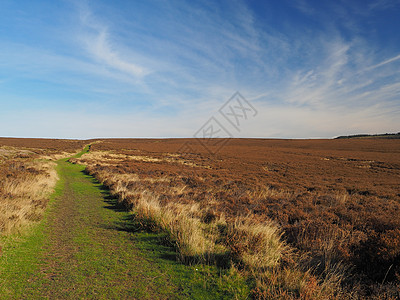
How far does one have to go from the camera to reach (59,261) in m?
4.80

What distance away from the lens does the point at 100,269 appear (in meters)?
4.55

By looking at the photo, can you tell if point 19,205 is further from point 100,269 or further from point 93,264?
point 100,269

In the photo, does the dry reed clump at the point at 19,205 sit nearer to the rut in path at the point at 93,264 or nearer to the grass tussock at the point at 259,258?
Result: the rut in path at the point at 93,264

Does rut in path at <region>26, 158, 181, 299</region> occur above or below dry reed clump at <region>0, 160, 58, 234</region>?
below

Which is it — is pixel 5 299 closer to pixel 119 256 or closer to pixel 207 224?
pixel 119 256

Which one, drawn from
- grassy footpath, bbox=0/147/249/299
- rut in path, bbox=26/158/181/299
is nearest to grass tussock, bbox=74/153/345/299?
grassy footpath, bbox=0/147/249/299

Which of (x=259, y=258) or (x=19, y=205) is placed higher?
(x=19, y=205)

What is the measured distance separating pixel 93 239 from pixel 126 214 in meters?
2.81

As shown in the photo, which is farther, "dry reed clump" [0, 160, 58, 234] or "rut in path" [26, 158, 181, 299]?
"dry reed clump" [0, 160, 58, 234]

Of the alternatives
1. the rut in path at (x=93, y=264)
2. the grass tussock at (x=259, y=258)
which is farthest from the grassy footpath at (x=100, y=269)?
the grass tussock at (x=259, y=258)

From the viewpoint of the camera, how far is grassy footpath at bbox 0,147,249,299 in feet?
12.6

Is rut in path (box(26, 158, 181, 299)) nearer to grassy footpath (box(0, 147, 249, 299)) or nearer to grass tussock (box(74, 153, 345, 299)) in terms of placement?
grassy footpath (box(0, 147, 249, 299))

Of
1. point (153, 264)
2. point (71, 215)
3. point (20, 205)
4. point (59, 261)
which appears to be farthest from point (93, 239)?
point (20, 205)

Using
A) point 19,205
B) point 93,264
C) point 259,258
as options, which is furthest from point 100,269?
point 19,205
